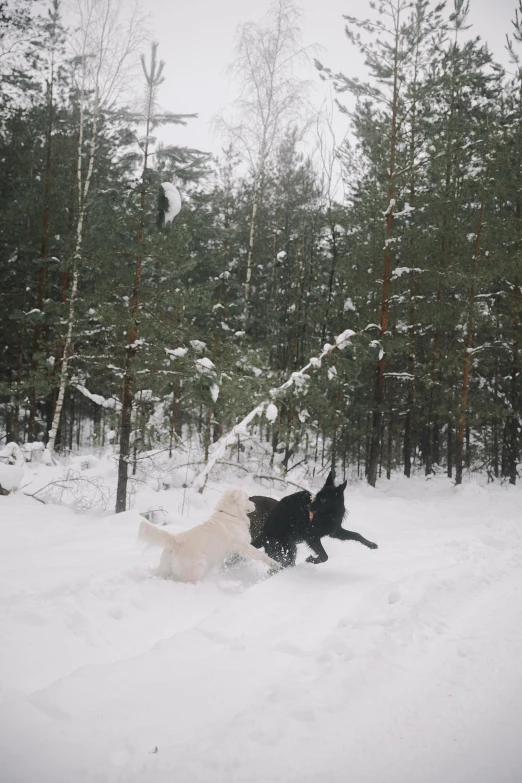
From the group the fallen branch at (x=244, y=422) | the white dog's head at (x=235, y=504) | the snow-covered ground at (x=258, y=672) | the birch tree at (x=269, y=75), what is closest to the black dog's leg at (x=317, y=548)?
the snow-covered ground at (x=258, y=672)

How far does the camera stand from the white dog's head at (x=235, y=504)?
16.7 feet

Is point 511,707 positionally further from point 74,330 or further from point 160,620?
point 74,330

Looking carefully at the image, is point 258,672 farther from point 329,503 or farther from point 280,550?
point 329,503

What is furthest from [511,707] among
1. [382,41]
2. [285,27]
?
[285,27]

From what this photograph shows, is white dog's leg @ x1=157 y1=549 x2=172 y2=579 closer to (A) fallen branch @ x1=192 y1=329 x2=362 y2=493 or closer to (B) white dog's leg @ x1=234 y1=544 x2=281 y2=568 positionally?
(B) white dog's leg @ x1=234 y1=544 x2=281 y2=568

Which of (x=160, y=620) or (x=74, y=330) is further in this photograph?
(x=74, y=330)

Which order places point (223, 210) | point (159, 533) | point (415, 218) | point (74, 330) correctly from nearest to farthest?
point (159, 533) < point (74, 330) < point (415, 218) < point (223, 210)

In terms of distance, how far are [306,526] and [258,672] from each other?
251 centimetres

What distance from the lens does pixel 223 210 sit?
688 inches

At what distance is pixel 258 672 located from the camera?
2910mm

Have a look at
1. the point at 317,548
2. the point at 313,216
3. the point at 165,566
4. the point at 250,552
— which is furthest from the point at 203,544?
the point at 313,216

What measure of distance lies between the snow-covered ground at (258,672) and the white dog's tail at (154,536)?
1.28 feet

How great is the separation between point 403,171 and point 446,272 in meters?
3.23

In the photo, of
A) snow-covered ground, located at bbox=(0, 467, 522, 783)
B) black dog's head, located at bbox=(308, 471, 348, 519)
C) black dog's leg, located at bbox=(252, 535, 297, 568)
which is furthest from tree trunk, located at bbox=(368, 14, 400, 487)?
black dog's leg, located at bbox=(252, 535, 297, 568)
